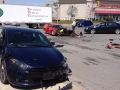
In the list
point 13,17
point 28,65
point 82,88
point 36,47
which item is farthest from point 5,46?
point 13,17

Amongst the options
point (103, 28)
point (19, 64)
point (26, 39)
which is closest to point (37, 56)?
point (19, 64)

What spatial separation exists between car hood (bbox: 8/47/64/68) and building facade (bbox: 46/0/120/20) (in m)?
70.4

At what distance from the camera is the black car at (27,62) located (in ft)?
15.9

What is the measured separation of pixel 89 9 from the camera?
3177 inches

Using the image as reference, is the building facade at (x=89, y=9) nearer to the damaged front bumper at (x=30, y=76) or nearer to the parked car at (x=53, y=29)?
the parked car at (x=53, y=29)

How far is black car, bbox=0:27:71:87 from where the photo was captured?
4.85 m

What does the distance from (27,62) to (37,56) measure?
386 millimetres

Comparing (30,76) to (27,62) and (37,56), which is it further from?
(37,56)

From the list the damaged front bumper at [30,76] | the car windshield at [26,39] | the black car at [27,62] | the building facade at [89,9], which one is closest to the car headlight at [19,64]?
the black car at [27,62]

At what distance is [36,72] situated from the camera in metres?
4.82

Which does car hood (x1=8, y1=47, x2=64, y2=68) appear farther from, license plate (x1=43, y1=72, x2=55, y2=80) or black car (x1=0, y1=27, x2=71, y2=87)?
license plate (x1=43, y1=72, x2=55, y2=80)

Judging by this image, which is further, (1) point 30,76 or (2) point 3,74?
(2) point 3,74

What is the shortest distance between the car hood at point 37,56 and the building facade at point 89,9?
70.4 meters

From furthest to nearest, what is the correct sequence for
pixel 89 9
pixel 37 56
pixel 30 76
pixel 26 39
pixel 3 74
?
pixel 89 9 → pixel 26 39 → pixel 3 74 → pixel 37 56 → pixel 30 76
